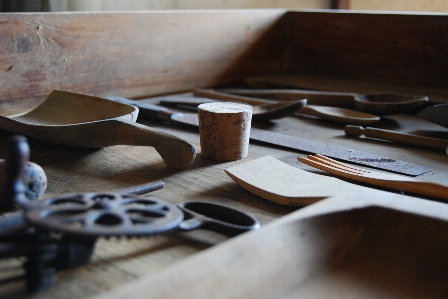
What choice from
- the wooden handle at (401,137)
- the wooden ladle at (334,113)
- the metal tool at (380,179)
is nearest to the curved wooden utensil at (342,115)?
the wooden ladle at (334,113)

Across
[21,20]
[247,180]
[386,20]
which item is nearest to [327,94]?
[386,20]

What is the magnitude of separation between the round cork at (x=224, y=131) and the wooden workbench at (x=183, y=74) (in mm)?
31

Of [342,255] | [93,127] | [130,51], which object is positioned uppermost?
[130,51]

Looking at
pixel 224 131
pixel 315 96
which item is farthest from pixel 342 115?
pixel 224 131

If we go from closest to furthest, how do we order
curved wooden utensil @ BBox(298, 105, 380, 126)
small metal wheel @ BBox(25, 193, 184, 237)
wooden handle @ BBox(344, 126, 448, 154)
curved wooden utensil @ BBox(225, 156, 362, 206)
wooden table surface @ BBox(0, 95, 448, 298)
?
small metal wheel @ BBox(25, 193, 184, 237)
wooden table surface @ BBox(0, 95, 448, 298)
curved wooden utensil @ BBox(225, 156, 362, 206)
wooden handle @ BBox(344, 126, 448, 154)
curved wooden utensil @ BBox(298, 105, 380, 126)

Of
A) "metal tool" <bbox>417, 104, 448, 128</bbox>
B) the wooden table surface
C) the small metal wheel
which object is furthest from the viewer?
"metal tool" <bbox>417, 104, 448, 128</bbox>

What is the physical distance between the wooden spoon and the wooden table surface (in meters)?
0.05

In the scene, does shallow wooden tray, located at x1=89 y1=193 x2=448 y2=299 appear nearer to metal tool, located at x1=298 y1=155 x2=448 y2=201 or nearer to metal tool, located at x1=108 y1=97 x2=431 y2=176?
metal tool, located at x1=298 y1=155 x2=448 y2=201

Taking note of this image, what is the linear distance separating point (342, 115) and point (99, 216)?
3.73 ft

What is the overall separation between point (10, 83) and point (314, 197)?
3.23 feet

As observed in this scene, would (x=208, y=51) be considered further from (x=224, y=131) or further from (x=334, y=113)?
(x=224, y=131)

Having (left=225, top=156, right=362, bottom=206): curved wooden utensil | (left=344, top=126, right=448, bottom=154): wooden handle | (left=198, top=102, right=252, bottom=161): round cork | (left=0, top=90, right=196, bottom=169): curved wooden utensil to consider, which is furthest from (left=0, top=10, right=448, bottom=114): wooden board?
(left=225, top=156, right=362, bottom=206): curved wooden utensil

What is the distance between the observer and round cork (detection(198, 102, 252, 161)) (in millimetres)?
1062

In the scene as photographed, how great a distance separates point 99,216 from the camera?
0.54 meters
